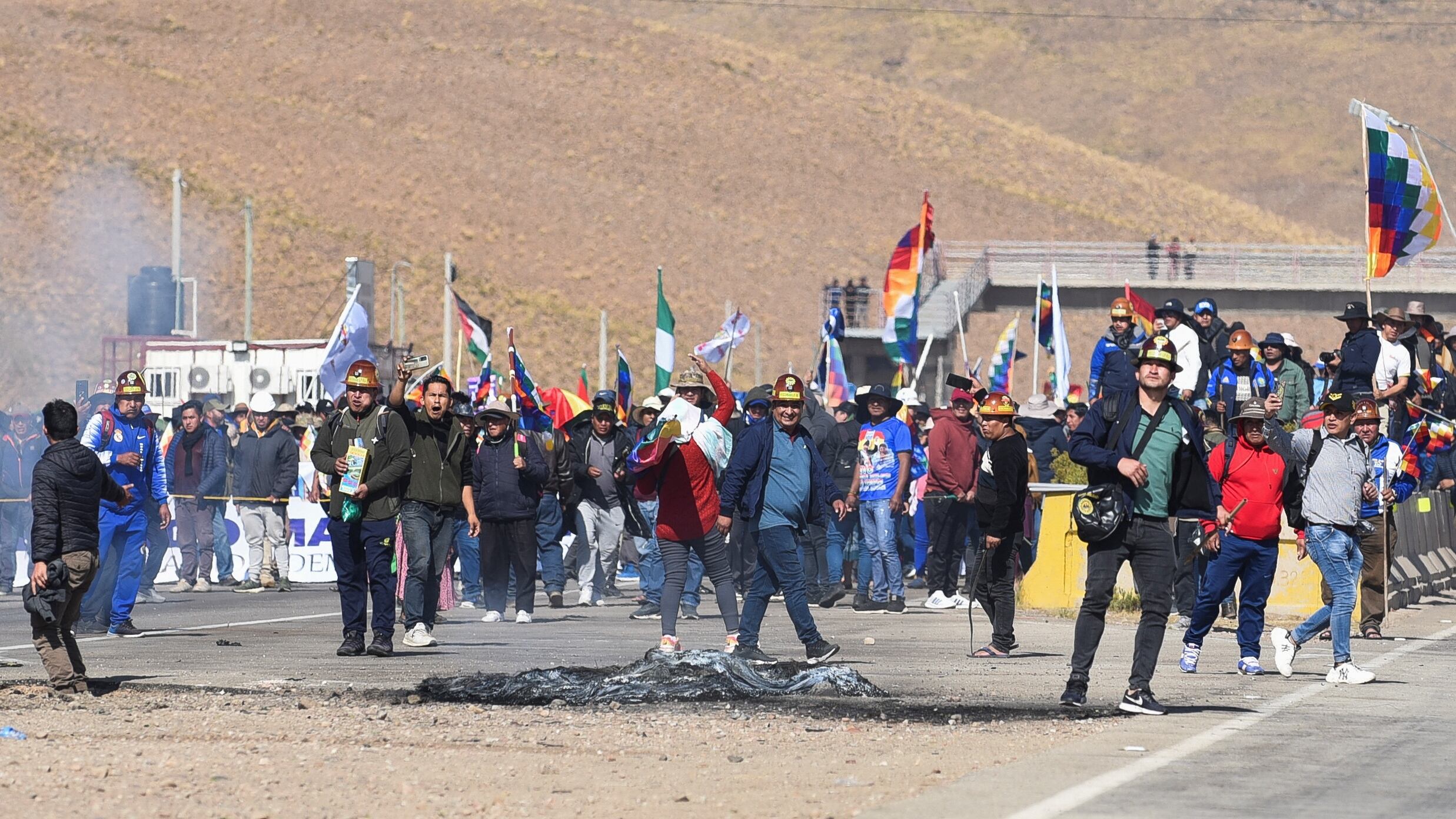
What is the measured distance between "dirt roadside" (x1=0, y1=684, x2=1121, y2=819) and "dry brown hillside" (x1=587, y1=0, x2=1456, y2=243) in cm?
13963

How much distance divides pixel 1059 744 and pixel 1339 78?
16640 cm

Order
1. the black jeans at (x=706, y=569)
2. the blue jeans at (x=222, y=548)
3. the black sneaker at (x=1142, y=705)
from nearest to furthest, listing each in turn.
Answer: the black sneaker at (x=1142, y=705)
the black jeans at (x=706, y=569)
the blue jeans at (x=222, y=548)

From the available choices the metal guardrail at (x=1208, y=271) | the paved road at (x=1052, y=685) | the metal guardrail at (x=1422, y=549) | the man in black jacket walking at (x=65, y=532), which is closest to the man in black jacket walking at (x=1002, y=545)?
the paved road at (x=1052, y=685)

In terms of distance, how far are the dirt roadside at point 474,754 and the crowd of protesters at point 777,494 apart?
37.6 inches

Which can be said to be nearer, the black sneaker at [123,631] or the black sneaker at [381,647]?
the black sneaker at [381,647]

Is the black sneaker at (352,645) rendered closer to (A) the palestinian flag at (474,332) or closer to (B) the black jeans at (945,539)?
(B) the black jeans at (945,539)

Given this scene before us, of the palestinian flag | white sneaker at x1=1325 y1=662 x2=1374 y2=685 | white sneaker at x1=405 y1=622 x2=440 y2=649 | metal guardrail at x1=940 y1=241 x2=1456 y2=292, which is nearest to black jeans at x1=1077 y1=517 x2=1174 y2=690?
white sneaker at x1=1325 y1=662 x2=1374 y2=685

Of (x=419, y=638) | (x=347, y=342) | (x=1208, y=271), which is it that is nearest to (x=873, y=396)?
(x=419, y=638)

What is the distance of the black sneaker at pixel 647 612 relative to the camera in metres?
17.5

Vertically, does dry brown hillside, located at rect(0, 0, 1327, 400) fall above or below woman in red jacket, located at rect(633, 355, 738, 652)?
above

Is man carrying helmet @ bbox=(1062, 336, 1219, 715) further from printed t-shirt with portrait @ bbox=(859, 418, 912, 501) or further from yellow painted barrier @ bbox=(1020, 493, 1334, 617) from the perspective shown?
printed t-shirt with portrait @ bbox=(859, 418, 912, 501)

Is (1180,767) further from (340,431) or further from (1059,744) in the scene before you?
(340,431)

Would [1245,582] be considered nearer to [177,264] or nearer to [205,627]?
[205,627]

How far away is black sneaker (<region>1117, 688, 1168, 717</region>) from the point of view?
1038 centimetres
